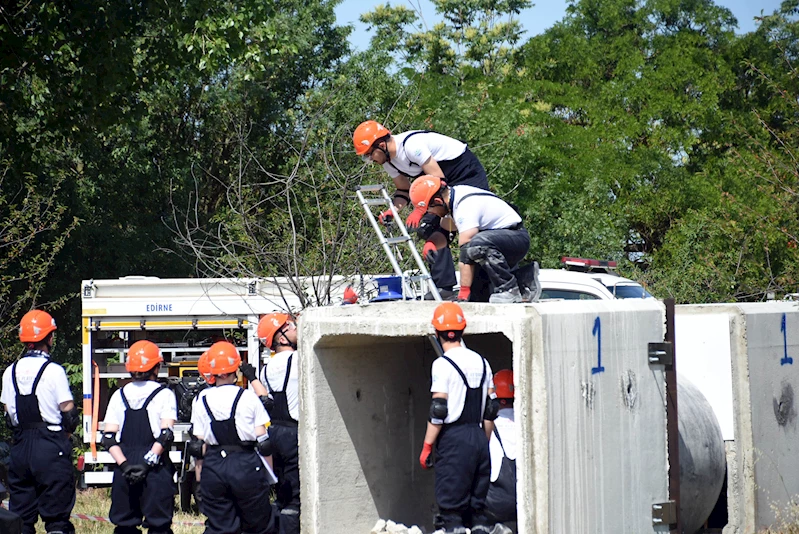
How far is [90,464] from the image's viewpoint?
1320 cm

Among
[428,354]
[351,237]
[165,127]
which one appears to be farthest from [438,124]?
[428,354]

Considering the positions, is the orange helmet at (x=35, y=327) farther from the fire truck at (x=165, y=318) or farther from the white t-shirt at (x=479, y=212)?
the fire truck at (x=165, y=318)

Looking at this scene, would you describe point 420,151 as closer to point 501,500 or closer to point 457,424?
point 457,424

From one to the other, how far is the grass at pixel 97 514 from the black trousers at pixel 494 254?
14.5 ft

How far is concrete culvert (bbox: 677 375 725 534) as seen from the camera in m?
7.80

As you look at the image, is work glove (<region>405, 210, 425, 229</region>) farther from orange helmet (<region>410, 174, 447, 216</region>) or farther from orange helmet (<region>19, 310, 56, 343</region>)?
orange helmet (<region>19, 310, 56, 343</region>)

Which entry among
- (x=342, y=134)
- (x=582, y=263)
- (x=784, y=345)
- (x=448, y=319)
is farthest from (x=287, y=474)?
(x=342, y=134)

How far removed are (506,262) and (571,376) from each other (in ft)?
4.20

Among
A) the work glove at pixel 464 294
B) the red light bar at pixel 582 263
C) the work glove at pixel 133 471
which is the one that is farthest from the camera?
the red light bar at pixel 582 263

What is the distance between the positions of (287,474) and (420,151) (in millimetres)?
2990

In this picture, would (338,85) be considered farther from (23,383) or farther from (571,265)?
(23,383)

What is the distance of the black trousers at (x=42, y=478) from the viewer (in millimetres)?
8680

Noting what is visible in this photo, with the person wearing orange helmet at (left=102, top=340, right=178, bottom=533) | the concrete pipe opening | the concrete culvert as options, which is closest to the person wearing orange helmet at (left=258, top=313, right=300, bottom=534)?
the concrete pipe opening

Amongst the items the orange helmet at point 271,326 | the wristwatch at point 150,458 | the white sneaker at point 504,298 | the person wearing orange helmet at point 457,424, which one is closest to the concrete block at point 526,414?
the person wearing orange helmet at point 457,424
